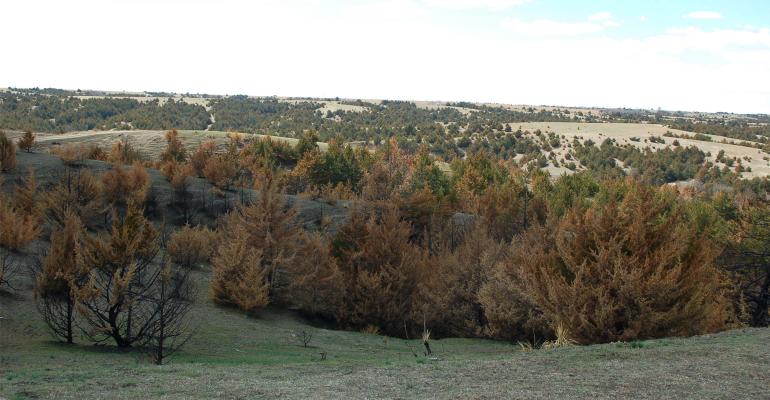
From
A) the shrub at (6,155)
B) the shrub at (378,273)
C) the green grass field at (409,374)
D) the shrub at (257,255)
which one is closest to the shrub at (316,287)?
the shrub at (257,255)

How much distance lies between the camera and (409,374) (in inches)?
435

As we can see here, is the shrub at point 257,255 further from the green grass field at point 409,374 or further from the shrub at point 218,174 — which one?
the shrub at point 218,174

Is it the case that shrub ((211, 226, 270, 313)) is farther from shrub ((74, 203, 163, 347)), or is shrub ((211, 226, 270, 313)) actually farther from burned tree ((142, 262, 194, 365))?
shrub ((74, 203, 163, 347))

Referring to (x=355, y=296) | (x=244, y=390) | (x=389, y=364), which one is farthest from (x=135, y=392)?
(x=355, y=296)

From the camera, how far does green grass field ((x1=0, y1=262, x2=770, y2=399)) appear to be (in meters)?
9.36

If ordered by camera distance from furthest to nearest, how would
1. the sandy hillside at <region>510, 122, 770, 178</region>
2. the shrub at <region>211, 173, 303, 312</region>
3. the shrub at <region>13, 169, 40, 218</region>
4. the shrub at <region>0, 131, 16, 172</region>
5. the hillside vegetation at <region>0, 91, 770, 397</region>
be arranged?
1. the sandy hillside at <region>510, 122, 770, 178</region>
2. the shrub at <region>0, 131, 16, 172</region>
3. the shrub at <region>13, 169, 40, 218</region>
4. the shrub at <region>211, 173, 303, 312</region>
5. the hillside vegetation at <region>0, 91, 770, 397</region>

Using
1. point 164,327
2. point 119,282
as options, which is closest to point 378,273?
point 164,327

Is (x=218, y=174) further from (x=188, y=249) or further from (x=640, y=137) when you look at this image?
(x=640, y=137)

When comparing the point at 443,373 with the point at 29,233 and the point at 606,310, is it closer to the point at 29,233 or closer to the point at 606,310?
the point at 606,310

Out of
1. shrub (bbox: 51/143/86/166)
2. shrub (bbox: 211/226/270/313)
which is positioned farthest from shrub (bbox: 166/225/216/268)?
shrub (bbox: 51/143/86/166)

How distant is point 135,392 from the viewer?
9398mm

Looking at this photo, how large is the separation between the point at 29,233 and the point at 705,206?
43.8 meters

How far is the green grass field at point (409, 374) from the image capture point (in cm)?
936

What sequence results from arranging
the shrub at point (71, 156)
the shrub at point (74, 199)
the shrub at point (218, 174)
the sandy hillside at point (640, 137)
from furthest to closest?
1. the sandy hillside at point (640, 137)
2. the shrub at point (218, 174)
3. the shrub at point (71, 156)
4. the shrub at point (74, 199)
